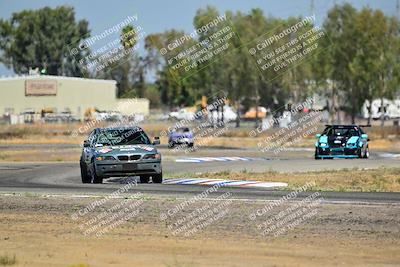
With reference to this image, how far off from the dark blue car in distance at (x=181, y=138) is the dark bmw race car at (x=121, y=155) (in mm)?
25757

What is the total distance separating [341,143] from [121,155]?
1500cm

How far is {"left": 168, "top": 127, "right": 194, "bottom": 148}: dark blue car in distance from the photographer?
4962 cm

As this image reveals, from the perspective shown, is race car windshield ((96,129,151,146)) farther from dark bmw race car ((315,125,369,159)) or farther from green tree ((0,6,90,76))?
green tree ((0,6,90,76))

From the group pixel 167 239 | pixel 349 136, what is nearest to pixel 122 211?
pixel 167 239

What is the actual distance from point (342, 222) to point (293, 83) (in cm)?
6833

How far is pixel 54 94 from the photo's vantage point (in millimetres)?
100562

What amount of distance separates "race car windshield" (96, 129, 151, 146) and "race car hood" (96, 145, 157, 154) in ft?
0.92

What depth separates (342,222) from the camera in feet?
49.9

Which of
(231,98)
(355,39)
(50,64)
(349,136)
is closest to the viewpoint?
(349,136)

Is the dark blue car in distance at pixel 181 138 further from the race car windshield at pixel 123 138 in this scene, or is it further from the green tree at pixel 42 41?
the green tree at pixel 42 41

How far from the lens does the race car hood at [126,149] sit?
22703mm

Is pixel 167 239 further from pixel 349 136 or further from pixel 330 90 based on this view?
pixel 330 90

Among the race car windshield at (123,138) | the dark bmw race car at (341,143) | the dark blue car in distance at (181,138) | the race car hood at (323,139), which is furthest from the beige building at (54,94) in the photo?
the race car windshield at (123,138)

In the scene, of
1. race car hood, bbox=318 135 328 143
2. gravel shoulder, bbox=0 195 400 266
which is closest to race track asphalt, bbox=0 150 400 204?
race car hood, bbox=318 135 328 143
